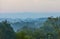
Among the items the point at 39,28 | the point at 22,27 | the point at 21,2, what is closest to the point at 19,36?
Result: the point at 22,27

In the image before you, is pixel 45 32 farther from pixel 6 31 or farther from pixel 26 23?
pixel 6 31

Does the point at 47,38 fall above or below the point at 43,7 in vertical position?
below

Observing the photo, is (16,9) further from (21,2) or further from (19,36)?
(19,36)

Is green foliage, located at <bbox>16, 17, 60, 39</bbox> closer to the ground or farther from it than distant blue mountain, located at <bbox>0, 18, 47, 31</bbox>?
closer to the ground

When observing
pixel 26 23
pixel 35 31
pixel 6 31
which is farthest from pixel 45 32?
pixel 6 31

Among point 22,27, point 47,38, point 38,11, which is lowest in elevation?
point 47,38

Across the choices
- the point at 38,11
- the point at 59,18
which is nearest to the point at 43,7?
the point at 38,11

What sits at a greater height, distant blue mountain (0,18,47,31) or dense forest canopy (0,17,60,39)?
distant blue mountain (0,18,47,31)

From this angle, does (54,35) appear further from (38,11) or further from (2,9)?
(2,9)

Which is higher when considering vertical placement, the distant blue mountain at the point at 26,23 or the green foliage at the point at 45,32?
the distant blue mountain at the point at 26,23

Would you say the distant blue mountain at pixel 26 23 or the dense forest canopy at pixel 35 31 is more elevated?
the distant blue mountain at pixel 26 23
